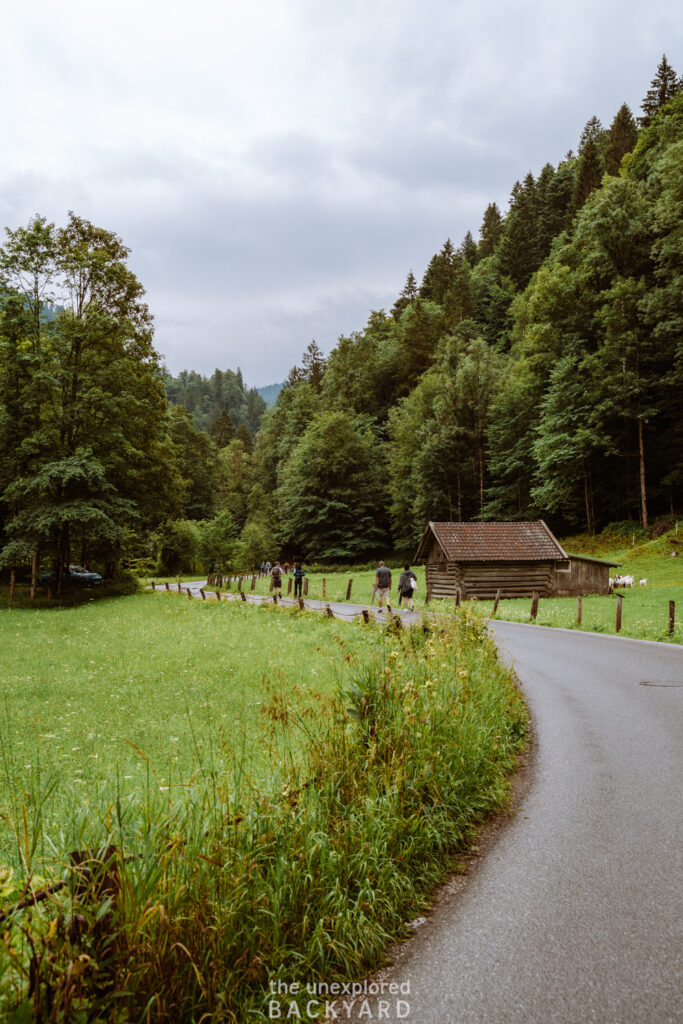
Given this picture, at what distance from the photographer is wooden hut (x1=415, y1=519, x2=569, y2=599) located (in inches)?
1183

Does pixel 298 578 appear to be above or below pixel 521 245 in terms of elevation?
below

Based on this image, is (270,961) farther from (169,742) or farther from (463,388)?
(463,388)

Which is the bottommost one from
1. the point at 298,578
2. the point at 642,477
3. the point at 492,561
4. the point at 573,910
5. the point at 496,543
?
the point at 573,910

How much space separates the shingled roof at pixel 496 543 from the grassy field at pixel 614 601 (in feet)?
7.92

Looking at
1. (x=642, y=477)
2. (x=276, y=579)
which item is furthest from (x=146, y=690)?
(x=642, y=477)

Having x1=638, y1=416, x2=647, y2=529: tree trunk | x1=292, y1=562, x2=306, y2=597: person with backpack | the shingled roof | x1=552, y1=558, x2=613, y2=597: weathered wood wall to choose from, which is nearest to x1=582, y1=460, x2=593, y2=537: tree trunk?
x1=638, y1=416, x2=647, y2=529: tree trunk

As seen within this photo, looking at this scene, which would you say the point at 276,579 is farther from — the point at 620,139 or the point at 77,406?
the point at 620,139

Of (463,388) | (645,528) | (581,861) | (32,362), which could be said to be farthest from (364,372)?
(581,861)

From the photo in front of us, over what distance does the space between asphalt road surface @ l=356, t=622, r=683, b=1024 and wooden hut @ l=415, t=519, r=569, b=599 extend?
2244cm

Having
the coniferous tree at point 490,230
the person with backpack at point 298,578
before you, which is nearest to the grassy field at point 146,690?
the person with backpack at point 298,578

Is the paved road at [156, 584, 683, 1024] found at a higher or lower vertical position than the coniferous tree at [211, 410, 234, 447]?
lower

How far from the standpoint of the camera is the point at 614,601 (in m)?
26.9

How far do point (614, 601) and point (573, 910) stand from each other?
2558 cm

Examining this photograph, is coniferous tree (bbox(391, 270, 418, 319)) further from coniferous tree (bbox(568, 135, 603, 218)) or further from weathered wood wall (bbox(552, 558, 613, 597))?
weathered wood wall (bbox(552, 558, 613, 597))
